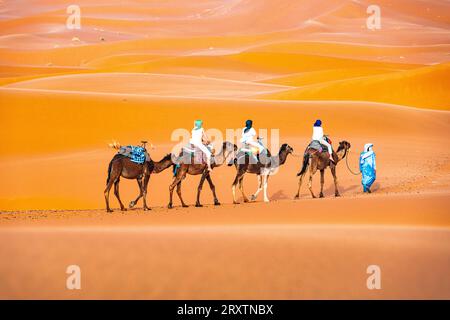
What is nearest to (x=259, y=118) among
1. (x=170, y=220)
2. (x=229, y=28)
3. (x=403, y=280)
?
(x=170, y=220)

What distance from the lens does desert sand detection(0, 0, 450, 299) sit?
40.5 feet

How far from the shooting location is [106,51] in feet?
274

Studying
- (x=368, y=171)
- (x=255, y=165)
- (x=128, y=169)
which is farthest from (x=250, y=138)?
(x=368, y=171)

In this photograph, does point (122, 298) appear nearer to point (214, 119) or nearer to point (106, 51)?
point (214, 119)

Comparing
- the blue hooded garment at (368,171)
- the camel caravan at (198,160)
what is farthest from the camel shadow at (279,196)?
the blue hooded garment at (368,171)

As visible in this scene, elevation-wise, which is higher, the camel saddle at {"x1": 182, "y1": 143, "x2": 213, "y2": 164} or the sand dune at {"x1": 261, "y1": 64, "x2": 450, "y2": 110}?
the sand dune at {"x1": 261, "y1": 64, "x2": 450, "y2": 110}

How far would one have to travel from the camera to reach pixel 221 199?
21.8 metres

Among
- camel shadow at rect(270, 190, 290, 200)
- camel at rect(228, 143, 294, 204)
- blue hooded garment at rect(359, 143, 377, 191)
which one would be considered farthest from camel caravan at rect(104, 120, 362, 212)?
camel shadow at rect(270, 190, 290, 200)

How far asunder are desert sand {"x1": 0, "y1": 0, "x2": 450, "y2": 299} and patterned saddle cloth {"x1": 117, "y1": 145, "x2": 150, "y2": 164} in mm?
1151

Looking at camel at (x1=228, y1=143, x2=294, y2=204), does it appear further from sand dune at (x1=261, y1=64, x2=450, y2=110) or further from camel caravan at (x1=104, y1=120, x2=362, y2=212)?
sand dune at (x1=261, y1=64, x2=450, y2=110)

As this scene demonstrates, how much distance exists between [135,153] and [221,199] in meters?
A: 4.17

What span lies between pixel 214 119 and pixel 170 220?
14.7 metres

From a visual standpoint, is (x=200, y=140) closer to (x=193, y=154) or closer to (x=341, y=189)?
(x=193, y=154)

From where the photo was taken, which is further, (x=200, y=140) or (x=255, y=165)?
(x=255, y=165)
